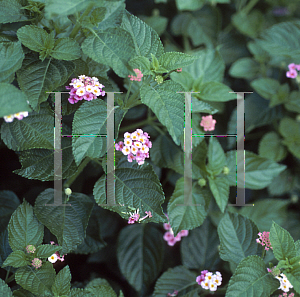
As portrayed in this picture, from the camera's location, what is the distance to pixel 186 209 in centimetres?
104

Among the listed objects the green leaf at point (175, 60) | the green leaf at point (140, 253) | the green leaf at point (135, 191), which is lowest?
the green leaf at point (140, 253)

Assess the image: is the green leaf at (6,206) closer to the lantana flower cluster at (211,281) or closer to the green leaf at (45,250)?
the green leaf at (45,250)

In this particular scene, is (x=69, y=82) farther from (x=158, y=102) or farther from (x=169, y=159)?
(x=169, y=159)

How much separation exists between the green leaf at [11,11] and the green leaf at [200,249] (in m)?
0.91

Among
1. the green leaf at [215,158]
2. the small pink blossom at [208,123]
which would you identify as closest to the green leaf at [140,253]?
the green leaf at [215,158]

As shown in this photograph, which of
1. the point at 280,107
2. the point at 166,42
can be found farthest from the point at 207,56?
the point at 280,107

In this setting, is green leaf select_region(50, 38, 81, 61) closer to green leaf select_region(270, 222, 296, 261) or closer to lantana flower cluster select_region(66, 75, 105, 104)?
lantana flower cluster select_region(66, 75, 105, 104)

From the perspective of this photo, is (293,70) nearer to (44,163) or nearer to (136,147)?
(136,147)

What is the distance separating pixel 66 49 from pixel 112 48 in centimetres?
12

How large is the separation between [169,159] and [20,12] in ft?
2.04

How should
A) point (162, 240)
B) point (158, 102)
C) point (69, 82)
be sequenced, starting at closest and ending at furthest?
point (158, 102) → point (69, 82) → point (162, 240)

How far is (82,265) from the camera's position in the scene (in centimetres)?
125

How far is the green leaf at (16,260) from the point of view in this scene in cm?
80

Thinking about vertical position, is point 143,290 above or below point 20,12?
below
